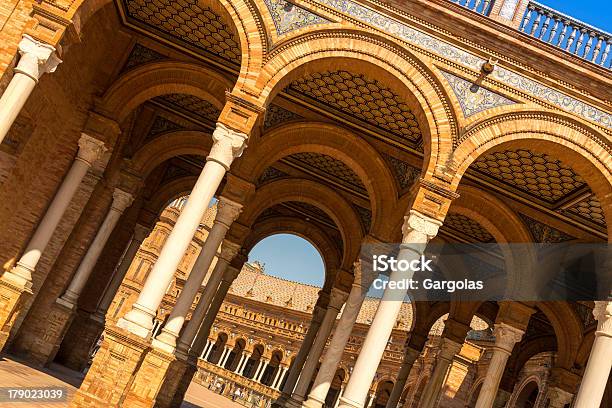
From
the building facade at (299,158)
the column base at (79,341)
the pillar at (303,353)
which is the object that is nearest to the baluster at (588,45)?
the building facade at (299,158)

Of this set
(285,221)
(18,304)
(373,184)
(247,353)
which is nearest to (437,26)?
(373,184)

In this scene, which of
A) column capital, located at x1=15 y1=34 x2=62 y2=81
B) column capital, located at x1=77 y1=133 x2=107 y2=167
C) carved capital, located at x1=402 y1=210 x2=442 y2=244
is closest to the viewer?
column capital, located at x1=15 y1=34 x2=62 y2=81

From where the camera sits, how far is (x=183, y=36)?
41.2 feet

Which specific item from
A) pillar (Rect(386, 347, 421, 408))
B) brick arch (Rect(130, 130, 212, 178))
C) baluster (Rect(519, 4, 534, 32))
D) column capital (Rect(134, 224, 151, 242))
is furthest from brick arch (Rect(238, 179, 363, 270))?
baluster (Rect(519, 4, 534, 32))

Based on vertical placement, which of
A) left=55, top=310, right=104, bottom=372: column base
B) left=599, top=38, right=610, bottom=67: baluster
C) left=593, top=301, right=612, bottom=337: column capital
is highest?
left=599, top=38, right=610, bottom=67: baluster

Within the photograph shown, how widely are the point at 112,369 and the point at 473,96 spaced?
6576 millimetres

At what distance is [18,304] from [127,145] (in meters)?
5.60

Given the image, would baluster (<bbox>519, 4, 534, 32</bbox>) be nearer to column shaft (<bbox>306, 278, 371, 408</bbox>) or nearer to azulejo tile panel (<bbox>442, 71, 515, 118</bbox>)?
azulejo tile panel (<bbox>442, 71, 515, 118</bbox>)

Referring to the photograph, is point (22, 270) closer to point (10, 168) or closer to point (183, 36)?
point (10, 168)

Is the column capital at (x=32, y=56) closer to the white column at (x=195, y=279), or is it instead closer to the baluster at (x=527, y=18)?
the white column at (x=195, y=279)

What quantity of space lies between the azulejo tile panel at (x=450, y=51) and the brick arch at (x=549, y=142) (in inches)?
11.3

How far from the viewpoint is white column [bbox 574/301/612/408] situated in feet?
29.9

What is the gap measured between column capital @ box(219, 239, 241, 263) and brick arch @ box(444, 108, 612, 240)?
254 inches

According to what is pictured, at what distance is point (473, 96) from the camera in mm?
10305
